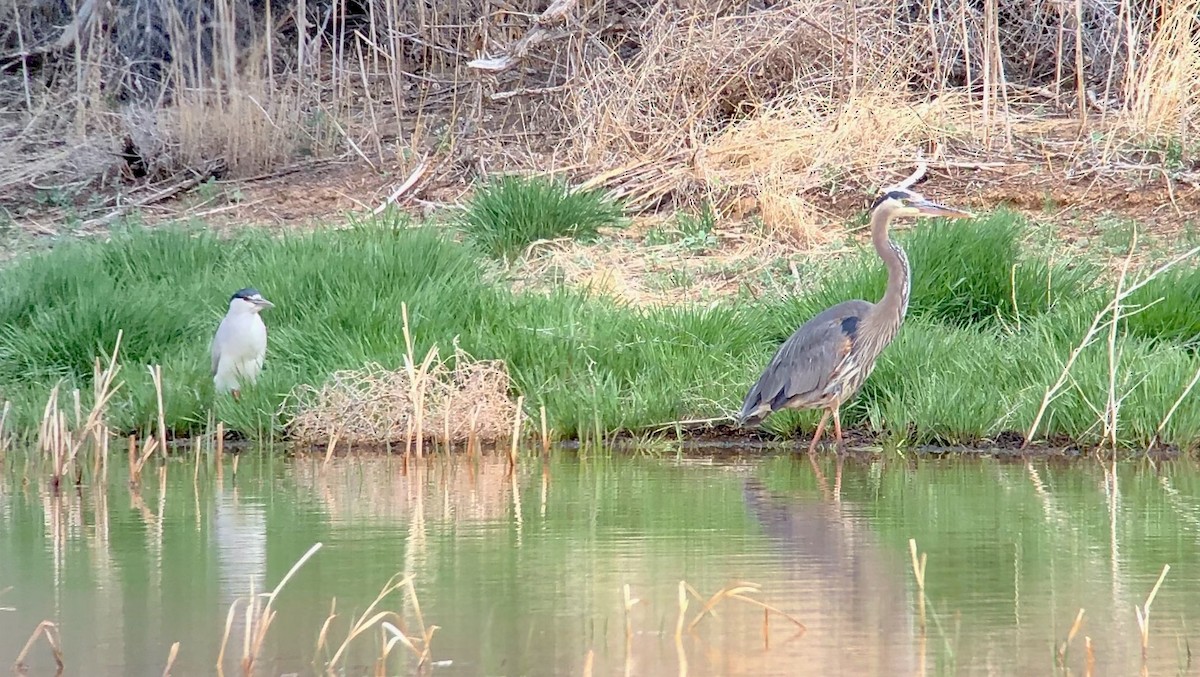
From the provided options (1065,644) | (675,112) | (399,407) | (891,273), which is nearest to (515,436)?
(399,407)

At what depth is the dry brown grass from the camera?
848cm

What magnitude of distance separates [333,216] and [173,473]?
5.08 meters

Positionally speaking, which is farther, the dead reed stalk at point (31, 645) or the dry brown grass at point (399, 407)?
the dry brown grass at point (399, 407)

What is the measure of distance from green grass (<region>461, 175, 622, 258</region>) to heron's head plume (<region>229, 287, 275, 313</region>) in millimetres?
2274

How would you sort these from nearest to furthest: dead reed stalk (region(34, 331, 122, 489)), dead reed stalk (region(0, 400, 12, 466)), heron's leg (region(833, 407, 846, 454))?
1. dead reed stalk (region(34, 331, 122, 489))
2. dead reed stalk (region(0, 400, 12, 466))
3. heron's leg (region(833, 407, 846, 454))

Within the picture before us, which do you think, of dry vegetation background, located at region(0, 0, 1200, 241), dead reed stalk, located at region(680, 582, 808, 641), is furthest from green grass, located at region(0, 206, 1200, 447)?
dead reed stalk, located at region(680, 582, 808, 641)

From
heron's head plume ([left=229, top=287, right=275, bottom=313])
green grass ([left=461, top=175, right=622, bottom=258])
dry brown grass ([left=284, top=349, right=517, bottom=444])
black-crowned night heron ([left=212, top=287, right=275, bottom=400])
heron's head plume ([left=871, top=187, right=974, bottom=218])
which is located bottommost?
dry brown grass ([left=284, top=349, right=517, bottom=444])

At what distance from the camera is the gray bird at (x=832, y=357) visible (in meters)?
A: 8.22

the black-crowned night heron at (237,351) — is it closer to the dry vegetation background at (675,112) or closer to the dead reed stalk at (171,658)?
the dry vegetation background at (675,112)

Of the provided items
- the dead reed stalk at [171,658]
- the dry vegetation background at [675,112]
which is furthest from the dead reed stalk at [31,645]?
the dry vegetation background at [675,112]

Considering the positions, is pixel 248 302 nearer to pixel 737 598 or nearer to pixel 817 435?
pixel 817 435

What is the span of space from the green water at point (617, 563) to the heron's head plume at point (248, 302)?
1348mm

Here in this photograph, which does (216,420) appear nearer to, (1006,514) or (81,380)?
(81,380)

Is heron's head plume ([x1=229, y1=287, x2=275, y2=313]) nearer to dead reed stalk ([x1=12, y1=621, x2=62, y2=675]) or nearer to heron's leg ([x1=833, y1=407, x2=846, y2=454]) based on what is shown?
heron's leg ([x1=833, y1=407, x2=846, y2=454])
